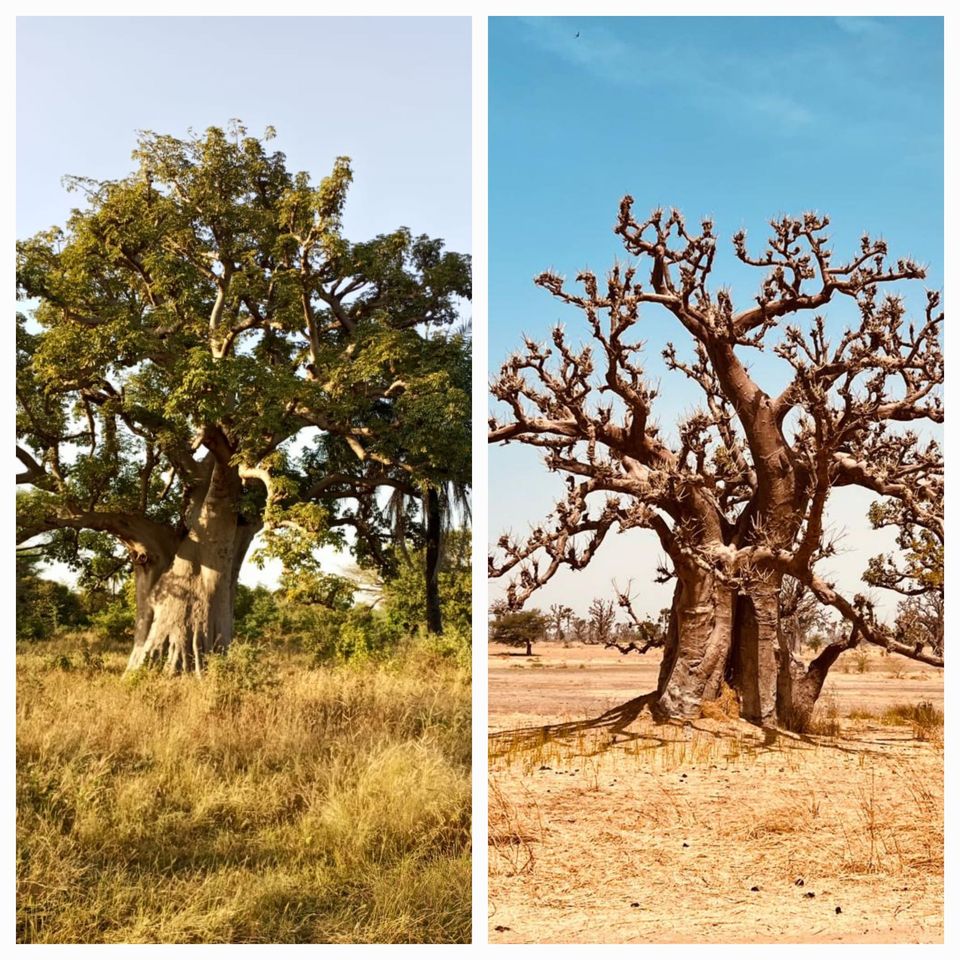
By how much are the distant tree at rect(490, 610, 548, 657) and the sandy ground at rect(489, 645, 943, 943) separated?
431 mm

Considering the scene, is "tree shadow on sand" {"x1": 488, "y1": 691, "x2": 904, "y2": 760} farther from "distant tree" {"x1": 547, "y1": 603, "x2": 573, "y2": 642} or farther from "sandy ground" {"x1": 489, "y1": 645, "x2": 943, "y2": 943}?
"distant tree" {"x1": 547, "y1": 603, "x2": 573, "y2": 642}

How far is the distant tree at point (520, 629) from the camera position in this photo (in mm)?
4539

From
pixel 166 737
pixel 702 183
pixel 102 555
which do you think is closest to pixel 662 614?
pixel 702 183

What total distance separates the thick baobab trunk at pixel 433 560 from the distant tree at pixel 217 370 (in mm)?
175

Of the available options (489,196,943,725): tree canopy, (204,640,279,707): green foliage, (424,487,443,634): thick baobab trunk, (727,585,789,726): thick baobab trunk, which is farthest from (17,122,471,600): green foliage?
(727,585,789,726): thick baobab trunk

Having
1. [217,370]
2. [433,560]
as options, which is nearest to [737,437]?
[433,560]

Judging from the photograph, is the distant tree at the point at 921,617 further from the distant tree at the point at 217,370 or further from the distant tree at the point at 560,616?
the distant tree at the point at 217,370

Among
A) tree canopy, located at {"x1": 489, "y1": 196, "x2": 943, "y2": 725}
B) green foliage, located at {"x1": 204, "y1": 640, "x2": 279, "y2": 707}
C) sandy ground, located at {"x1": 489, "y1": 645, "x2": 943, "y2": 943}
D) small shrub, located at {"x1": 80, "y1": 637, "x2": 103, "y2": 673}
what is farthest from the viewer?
small shrub, located at {"x1": 80, "y1": 637, "x2": 103, "y2": 673}

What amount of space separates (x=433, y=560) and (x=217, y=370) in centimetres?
186

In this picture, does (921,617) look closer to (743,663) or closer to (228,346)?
(743,663)

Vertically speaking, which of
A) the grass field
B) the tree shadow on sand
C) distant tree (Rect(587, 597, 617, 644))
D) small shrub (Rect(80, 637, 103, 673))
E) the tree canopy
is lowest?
the grass field

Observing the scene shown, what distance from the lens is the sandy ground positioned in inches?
113

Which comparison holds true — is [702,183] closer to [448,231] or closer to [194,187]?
[448,231]

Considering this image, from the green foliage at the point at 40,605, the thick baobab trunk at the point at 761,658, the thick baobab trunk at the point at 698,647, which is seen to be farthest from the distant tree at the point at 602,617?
the green foliage at the point at 40,605
